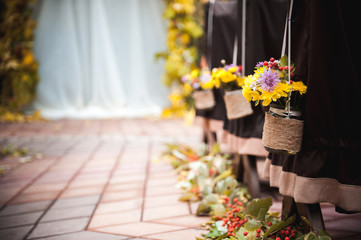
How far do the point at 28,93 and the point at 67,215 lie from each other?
453 cm

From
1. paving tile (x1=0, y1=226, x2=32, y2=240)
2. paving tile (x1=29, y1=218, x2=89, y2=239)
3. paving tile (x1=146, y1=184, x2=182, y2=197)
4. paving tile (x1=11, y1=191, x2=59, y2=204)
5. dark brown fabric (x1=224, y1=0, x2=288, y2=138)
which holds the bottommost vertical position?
paving tile (x1=0, y1=226, x2=32, y2=240)

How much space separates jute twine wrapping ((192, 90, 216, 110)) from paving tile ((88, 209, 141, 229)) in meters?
1.00

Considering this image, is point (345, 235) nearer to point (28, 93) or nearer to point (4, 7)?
point (28, 93)

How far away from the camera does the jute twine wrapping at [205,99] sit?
2488 mm

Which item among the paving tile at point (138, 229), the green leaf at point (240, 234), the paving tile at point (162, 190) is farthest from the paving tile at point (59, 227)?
the green leaf at point (240, 234)

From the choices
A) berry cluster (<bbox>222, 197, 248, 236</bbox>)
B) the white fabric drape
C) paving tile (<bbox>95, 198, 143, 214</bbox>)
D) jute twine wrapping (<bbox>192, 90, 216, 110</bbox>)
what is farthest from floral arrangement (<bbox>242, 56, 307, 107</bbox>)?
the white fabric drape

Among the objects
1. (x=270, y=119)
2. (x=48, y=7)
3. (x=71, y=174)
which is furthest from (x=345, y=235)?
(x=48, y=7)

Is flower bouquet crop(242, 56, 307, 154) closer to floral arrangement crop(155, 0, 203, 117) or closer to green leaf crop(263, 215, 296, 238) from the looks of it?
green leaf crop(263, 215, 296, 238)

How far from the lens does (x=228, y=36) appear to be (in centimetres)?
242

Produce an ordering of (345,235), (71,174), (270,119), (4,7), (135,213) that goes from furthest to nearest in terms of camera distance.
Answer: (4,7)
(71,174)
(135,213)
(345,235)
(270,119)

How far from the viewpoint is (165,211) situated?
6.15 feet

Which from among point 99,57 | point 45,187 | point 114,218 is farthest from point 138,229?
point 99,57

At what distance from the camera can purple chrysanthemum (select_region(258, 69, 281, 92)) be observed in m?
1.17

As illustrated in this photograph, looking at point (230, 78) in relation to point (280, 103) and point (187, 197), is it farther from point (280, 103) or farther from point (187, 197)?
point (187, 197)
